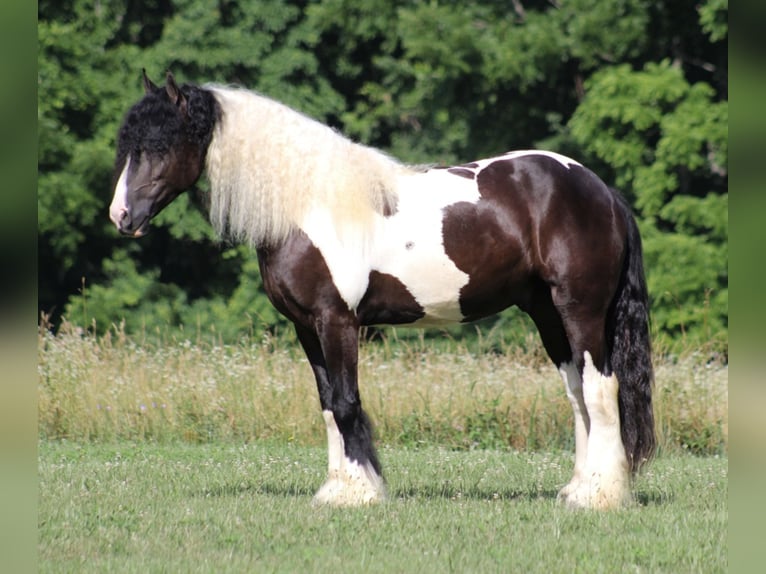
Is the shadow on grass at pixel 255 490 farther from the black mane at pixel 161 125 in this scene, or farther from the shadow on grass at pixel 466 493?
the black mane at pixel 161 125

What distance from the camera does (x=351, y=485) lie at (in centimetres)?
597

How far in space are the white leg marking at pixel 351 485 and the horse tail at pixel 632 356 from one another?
1.52 m

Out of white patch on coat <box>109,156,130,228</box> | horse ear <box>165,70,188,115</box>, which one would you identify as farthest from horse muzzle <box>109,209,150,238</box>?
horse ear <box>165,70,188,115</box>

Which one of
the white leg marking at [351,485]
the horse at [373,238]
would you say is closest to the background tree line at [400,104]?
the horse at [373,238]

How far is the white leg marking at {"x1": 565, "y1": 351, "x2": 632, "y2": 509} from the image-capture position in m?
5.93

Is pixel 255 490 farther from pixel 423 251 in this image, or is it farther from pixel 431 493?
pixel 423 251

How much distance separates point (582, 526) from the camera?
18.0ft

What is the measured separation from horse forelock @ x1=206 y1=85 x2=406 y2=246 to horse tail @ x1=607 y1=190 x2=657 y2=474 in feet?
5.00

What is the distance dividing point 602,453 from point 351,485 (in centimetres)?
148

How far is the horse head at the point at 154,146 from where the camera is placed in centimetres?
596

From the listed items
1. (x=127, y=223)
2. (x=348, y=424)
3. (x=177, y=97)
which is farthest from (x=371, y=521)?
(x=177, y=97)

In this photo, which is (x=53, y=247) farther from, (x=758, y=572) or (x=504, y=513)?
(x=758, y=572)

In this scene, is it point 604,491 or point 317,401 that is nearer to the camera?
point 604,491

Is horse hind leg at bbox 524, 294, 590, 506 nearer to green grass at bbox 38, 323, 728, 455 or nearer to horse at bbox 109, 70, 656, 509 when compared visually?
horse at bbox 109, 70, 656, 509
